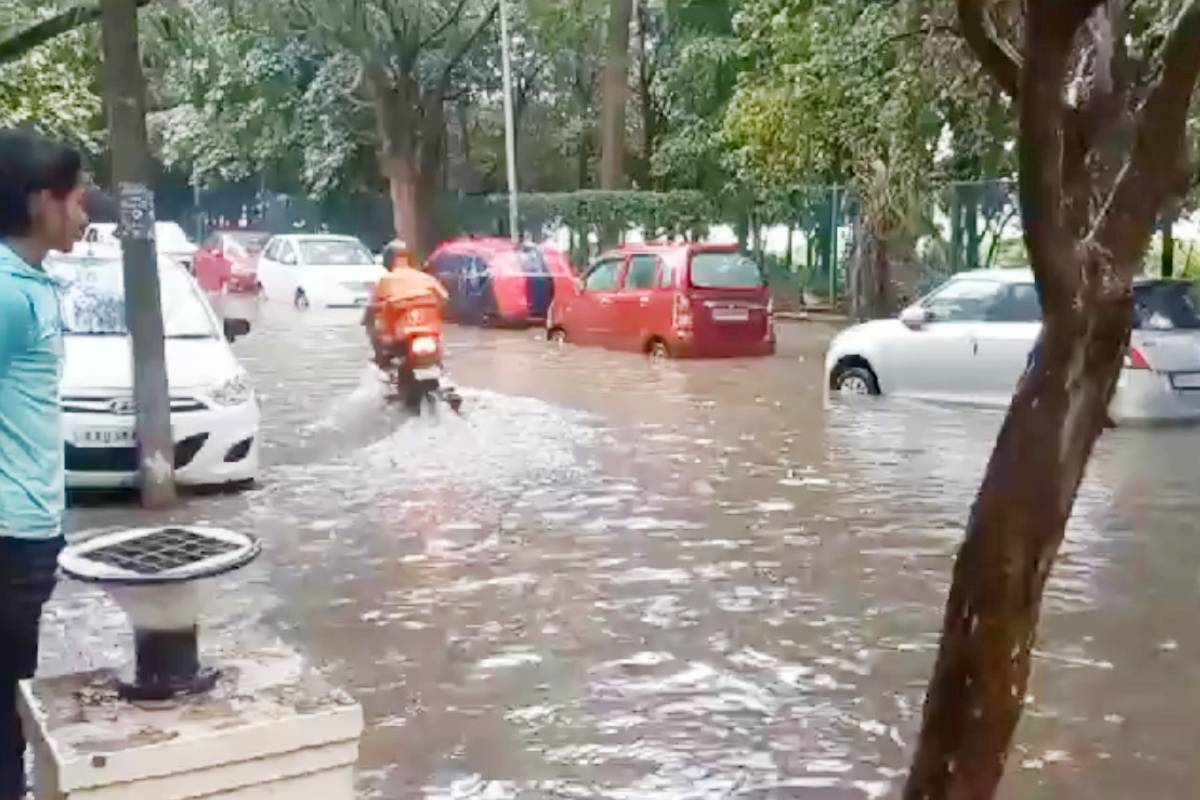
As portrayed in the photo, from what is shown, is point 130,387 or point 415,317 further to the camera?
point 415,317

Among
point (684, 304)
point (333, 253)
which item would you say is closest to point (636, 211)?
point (333, 253)

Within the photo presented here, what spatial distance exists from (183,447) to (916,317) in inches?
301

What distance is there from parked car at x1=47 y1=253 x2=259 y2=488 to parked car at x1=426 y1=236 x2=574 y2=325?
14534 mm

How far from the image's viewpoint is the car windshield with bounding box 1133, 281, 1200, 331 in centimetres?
1391

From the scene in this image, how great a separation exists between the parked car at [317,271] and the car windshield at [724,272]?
10.7m

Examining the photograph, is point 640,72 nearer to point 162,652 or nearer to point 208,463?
point 208,463

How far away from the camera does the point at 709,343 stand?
21031 millimetres

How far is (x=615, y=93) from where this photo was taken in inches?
1289

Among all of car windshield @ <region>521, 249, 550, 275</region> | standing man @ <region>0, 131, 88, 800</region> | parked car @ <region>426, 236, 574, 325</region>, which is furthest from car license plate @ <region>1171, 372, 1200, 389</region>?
car windshield @ <region>521, 249, 550, 275</region>

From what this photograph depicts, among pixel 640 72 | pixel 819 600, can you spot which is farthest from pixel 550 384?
pixel 640 72

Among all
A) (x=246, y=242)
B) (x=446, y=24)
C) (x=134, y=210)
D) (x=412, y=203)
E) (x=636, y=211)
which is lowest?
(x=134, y=210)

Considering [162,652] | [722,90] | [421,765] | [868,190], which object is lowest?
[421,765]

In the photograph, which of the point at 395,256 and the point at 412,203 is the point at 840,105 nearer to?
the point at 395,256

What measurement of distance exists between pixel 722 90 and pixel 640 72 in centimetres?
390
